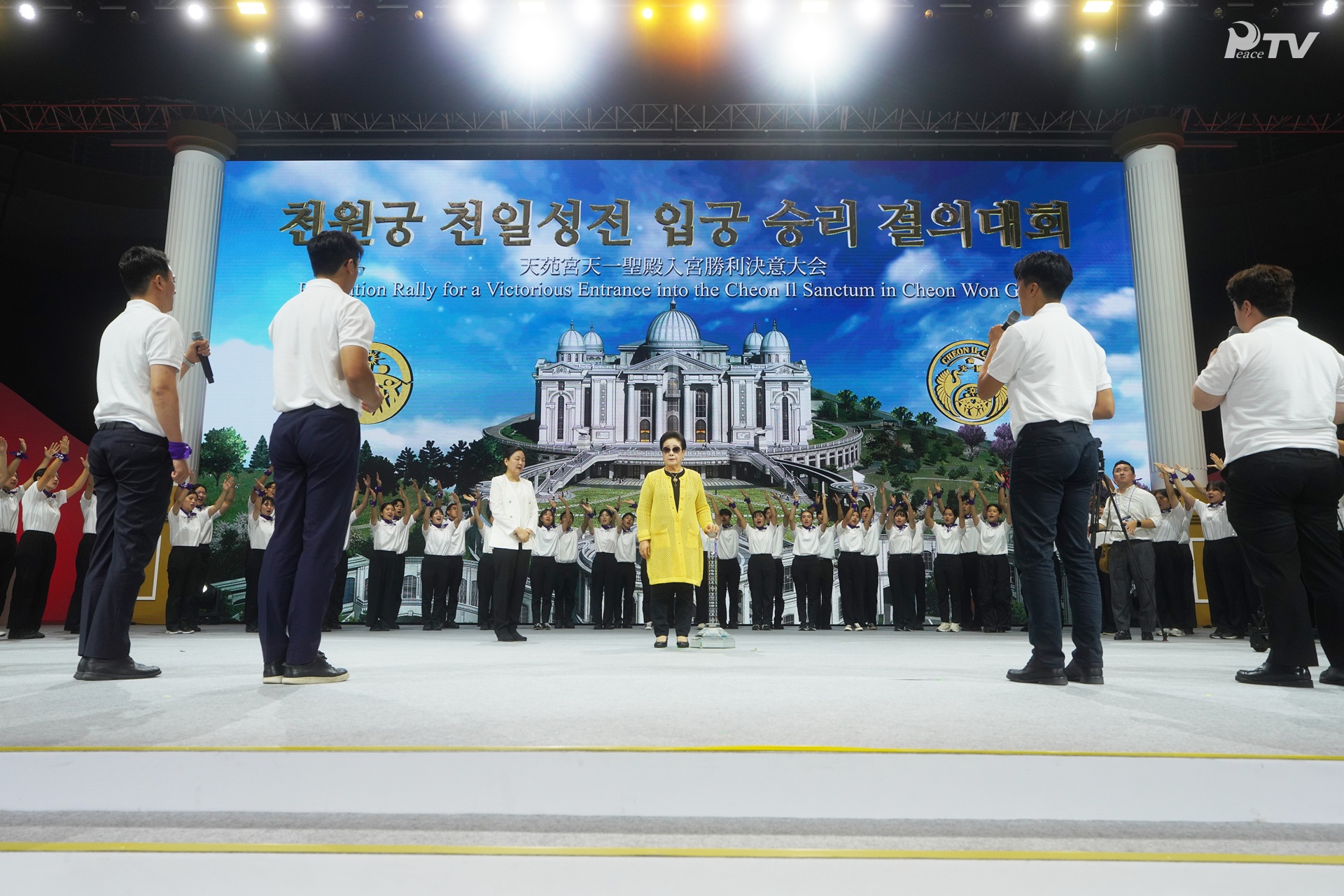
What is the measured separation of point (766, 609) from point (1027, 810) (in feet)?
25.7

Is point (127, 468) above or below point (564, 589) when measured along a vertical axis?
above

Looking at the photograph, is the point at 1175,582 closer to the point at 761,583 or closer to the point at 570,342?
the point at 761,583

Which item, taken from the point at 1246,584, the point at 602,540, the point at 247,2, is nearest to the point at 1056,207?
the point at 1246,584

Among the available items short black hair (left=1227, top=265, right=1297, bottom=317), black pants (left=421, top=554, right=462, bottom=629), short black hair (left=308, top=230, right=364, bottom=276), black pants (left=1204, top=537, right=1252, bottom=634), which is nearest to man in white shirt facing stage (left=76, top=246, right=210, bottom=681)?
short black hair (left=308, top=230, right=364, bottom=276)

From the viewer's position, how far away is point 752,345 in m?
9.71

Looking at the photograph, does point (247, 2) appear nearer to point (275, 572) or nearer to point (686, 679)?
point (275, 572)

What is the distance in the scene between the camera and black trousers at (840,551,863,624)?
9.05 meters

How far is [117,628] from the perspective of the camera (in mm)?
2793

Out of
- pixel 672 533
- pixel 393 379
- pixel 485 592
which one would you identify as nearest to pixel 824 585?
pixel 485 592

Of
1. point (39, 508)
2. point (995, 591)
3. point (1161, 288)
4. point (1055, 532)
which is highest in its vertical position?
point (1161, 288)

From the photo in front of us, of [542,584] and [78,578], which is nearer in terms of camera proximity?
[78,578]

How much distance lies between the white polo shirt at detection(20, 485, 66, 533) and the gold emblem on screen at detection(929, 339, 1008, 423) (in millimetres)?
8405

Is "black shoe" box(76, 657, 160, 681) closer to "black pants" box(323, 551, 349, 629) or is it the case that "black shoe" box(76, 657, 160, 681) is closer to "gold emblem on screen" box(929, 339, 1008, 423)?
"black pants" box(323, 551, 349, 629)

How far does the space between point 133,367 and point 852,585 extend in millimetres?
7395
